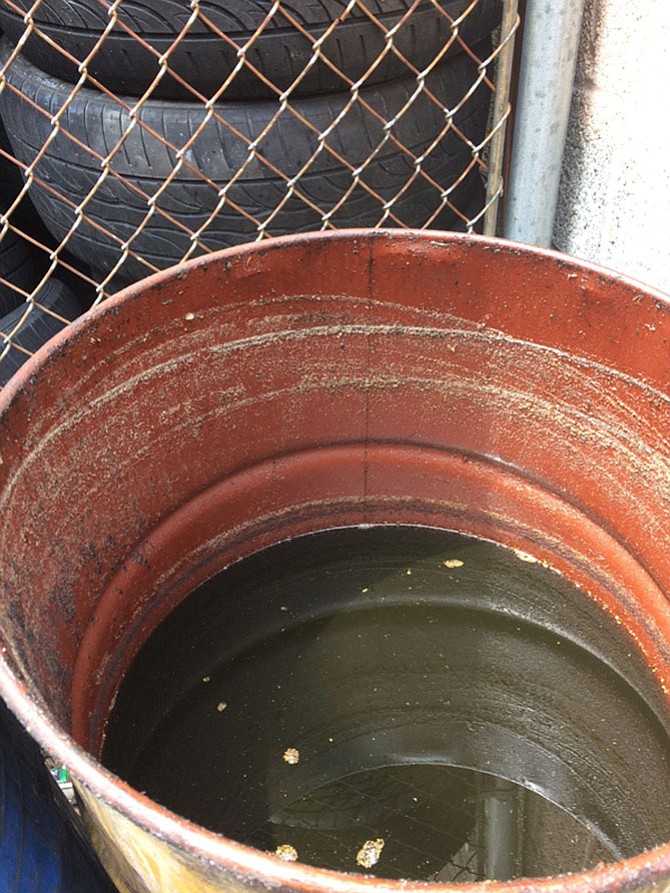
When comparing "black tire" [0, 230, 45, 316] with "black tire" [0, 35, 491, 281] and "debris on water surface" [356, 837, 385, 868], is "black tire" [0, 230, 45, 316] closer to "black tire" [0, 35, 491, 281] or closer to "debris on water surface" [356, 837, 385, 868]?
"black tire" [0, 35, 491, 281]

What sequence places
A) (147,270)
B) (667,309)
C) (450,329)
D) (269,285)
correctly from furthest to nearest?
1. (147,270)
2. (450,329)
3. (269,285)
4. (667,309)

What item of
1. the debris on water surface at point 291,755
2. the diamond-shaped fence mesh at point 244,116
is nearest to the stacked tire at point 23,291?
the diamond-shaped fence mesh at point 244,116

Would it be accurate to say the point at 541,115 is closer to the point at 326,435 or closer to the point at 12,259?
the point at 326,435

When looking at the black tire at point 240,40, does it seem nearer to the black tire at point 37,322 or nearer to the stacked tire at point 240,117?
the stacked tire at point 240,117

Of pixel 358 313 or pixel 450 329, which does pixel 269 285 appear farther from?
pixel 450 329

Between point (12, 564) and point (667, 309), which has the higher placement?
point (667, 309)

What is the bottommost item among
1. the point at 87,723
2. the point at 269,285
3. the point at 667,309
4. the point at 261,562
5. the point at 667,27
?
the point at 87,723

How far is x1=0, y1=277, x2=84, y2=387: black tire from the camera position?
5.74ft

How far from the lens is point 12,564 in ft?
3.02

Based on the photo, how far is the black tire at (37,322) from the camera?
175 centimetres

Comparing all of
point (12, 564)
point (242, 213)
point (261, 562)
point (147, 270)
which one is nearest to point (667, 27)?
point (242, 213)

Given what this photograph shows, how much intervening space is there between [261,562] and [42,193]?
83 centimetres

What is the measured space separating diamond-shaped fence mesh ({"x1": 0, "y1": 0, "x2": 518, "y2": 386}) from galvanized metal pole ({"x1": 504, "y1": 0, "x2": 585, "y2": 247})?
34 mm

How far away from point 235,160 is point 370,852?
1106 mm
